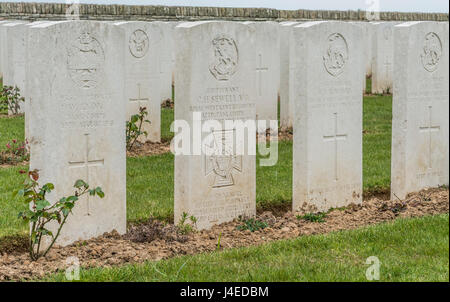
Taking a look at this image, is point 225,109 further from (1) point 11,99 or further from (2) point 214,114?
(1) point 11,99

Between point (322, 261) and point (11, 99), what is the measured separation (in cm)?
860

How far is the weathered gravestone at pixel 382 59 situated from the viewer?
18078mm

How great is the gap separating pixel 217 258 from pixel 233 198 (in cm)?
160

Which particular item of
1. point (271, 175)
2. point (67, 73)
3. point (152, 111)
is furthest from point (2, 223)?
point (152, 111)

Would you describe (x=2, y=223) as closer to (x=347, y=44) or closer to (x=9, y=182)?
(x=9, y=182)

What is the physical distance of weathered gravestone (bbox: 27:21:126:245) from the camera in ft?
20.9

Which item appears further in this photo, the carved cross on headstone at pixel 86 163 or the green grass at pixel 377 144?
the green grass at pixel 377 144

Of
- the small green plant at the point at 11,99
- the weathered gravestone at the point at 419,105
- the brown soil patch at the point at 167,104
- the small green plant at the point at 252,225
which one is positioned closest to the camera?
the small green plant at the point at 252,225

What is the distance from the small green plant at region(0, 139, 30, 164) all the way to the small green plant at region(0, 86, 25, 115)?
2221 mm

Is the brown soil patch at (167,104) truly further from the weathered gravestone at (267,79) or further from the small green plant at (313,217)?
the small green plant at (313,217)

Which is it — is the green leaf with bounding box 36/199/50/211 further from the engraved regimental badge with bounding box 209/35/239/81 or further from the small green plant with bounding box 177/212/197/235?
the engraved regimental badge with bounding box 209/35/239/81

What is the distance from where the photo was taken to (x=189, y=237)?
6879 mm

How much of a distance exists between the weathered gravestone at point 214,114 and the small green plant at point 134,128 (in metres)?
3.32

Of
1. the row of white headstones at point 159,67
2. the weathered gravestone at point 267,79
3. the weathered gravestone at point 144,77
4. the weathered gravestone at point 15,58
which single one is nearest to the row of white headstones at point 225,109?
the row of white headstones at point 159,67
